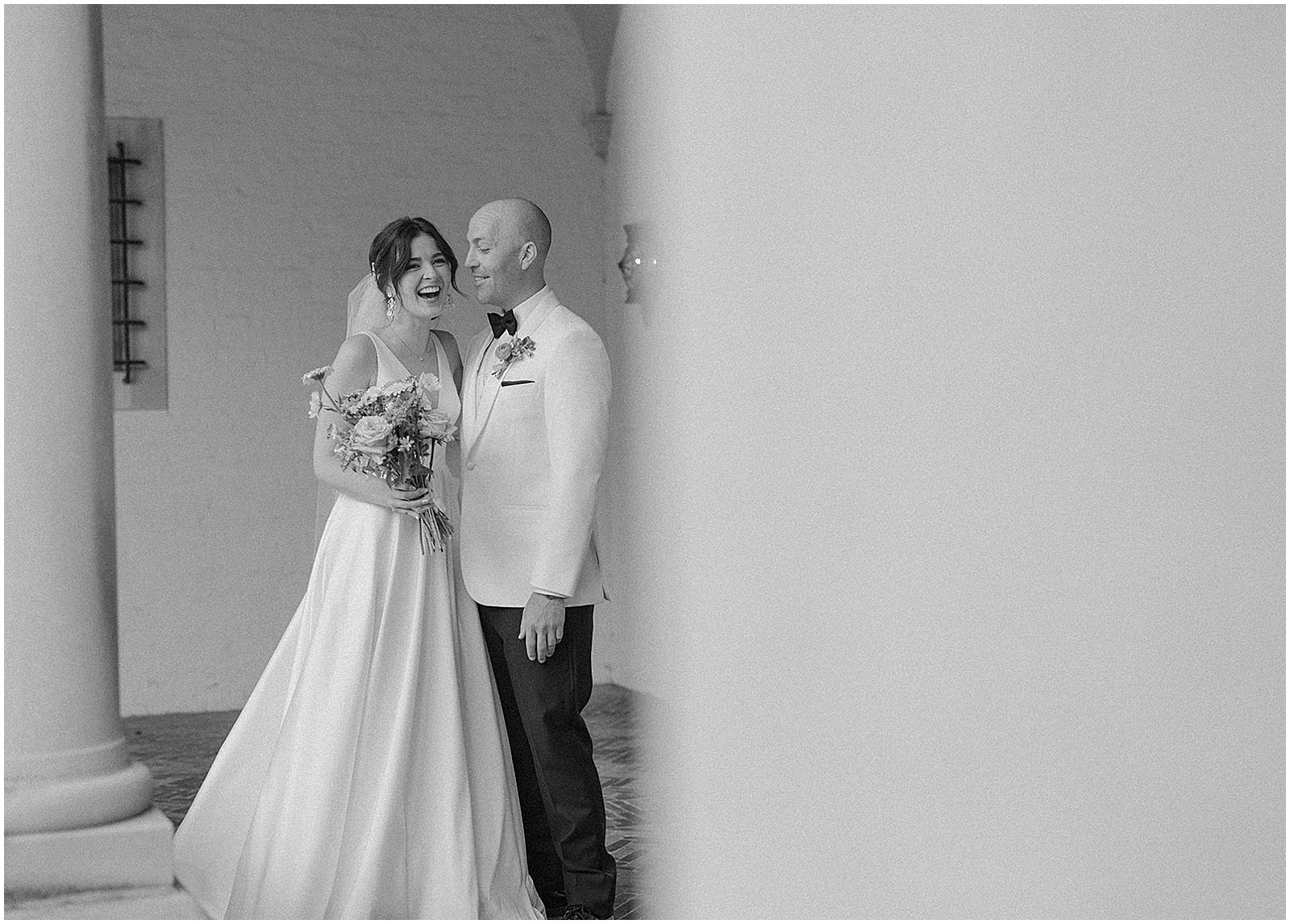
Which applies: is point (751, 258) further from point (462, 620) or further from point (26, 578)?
point (462, 620)

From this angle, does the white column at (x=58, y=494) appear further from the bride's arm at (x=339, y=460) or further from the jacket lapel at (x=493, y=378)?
the jacket lapel at (x=493, y=378)

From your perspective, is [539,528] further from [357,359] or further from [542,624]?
[357,359]

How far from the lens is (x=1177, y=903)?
0.70 metres

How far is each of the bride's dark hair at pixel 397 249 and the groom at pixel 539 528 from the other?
0.41 ft

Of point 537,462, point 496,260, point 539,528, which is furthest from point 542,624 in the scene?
point 496,260

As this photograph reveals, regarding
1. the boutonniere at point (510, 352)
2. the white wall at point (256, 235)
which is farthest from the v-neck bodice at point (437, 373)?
the white wall at point (256, 235)

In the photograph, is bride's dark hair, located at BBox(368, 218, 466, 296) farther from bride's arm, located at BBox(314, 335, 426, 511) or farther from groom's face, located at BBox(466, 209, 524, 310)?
bride's arm, located at BBox(314, 335, 426, 511)

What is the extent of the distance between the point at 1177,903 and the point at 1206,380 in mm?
257

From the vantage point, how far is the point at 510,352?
391 cm

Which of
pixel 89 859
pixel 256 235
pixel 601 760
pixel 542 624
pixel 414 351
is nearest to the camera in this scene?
pixel 89 859

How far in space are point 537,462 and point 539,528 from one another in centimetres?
18

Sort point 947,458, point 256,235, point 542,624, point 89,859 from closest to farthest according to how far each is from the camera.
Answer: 1. point 947,458
2. point 89,859
3. point 542,624
4. point 256,235

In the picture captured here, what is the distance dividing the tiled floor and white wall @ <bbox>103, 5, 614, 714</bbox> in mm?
504

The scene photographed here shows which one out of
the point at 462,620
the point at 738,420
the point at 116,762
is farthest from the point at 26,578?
the point at 738,420
